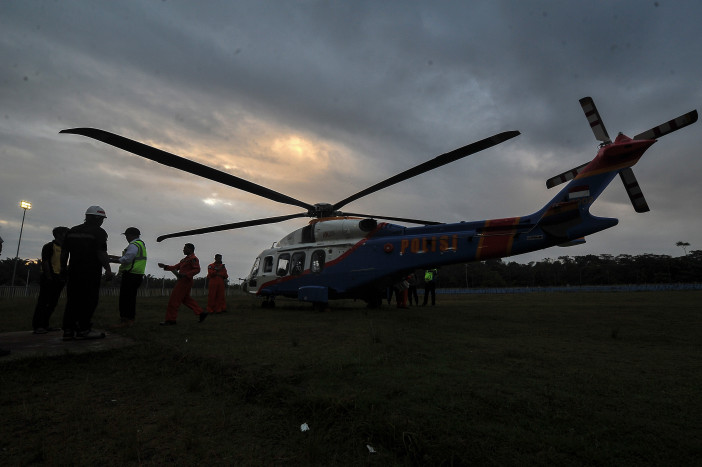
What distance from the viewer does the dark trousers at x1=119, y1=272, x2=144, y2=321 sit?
6.16m

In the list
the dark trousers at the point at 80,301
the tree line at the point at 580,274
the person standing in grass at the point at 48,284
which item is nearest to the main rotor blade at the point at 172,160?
the person standing in grass at the point at 48,284

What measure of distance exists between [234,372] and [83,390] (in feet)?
3.83

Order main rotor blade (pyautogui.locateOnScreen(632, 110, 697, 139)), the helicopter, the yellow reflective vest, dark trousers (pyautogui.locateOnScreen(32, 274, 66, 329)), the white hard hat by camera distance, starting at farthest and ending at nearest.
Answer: the helicopter, main rotor blade (pyautogui.locateOnScreen(632, 110, 697, 139)), the yellow reflective vest, dark trousers (pyautogui.locateOnScreen(32, 274, 66, 329)), the white hard hat

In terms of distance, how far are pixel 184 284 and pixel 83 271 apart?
2.14 meters

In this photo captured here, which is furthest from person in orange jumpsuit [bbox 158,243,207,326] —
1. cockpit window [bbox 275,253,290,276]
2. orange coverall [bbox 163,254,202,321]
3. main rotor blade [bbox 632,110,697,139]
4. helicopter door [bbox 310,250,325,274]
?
main rotor blade [bbox 632,110,697,139]

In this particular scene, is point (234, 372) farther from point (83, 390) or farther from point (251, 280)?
point (251, 280)

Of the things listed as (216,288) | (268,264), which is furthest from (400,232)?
(216,288)

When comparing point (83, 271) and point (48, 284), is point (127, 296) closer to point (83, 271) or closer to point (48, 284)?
point (48, 284)

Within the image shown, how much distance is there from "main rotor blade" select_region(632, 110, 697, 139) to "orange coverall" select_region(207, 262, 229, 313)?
10.8m

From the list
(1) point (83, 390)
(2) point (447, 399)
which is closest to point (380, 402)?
(2) point (447, 399)

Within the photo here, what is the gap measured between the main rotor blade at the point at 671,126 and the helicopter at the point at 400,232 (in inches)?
0.6

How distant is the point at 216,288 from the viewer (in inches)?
387

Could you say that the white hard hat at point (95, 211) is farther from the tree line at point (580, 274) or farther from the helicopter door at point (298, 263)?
the tree line at point (580, 274)

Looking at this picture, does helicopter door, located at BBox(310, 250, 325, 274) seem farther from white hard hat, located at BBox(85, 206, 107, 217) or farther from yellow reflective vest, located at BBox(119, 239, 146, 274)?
white hard hat, located at BBox(85, 206, 107, 217)
